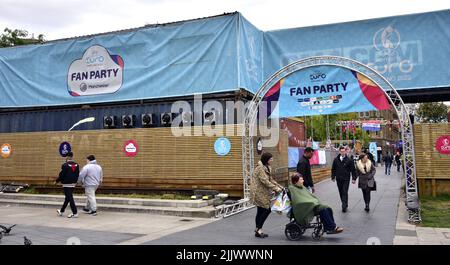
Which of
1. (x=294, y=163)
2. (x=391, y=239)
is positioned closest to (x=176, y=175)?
(x=294, y=163)

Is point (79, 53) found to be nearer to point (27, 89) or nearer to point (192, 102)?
point (27, 89)

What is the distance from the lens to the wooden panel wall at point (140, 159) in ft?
45.4

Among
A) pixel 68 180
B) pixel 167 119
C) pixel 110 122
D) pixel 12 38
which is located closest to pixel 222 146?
pixel 167 119

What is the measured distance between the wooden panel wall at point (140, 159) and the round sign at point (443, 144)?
226 inches

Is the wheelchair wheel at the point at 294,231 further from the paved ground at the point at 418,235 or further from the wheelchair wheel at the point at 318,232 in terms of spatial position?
the paved ground at the point at 418,235

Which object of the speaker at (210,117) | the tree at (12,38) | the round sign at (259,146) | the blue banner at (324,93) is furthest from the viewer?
the tree at (12,38)

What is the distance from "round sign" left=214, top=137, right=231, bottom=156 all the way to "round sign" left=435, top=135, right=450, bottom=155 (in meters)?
6.63

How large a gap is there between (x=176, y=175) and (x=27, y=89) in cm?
877

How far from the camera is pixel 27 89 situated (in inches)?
719

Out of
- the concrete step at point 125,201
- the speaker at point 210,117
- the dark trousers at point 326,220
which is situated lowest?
the concrete step at point 125,201

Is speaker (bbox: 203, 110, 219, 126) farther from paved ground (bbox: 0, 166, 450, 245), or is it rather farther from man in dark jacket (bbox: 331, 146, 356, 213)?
man in dark jacket (bbox: 331, 146, 356, 213)

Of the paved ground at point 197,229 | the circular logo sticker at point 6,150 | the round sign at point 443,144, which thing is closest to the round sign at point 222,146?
the paved ground at point 197,229

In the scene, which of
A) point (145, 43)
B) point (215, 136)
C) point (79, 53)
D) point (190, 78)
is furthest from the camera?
point (79, 53)
